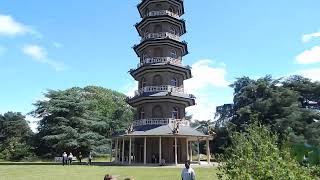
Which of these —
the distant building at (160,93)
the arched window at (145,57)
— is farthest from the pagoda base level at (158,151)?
the arched window at (145,57)

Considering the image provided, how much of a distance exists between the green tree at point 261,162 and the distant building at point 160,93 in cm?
2592

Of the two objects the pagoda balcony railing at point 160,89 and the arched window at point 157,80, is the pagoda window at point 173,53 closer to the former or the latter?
the arched window at point 157,80

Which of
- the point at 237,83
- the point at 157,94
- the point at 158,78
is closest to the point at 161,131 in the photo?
the point at 157,94

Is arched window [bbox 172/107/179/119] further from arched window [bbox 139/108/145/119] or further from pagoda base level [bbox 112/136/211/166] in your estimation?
arched window [bbox 139/108/145/119]

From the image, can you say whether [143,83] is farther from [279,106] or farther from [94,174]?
[279,106]

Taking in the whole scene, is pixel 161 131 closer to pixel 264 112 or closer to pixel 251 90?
pixel 264 112

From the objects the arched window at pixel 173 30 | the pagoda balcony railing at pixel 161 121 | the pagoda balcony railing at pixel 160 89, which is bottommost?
the pagoda balcony railing at pixel 161 121

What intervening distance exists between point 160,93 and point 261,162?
30374 millimetres

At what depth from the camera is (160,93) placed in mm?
36469

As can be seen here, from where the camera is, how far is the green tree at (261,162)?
5.67 meters

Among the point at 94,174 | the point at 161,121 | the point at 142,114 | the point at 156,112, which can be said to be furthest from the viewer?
the point at 142,114

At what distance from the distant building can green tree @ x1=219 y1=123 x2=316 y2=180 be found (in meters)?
25.9

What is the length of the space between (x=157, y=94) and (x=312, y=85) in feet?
105

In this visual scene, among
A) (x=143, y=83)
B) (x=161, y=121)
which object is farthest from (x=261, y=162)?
(x=143, y=83)
